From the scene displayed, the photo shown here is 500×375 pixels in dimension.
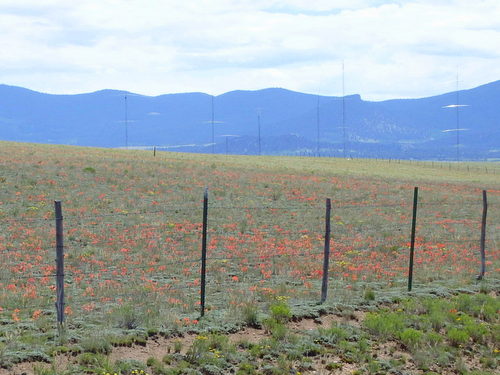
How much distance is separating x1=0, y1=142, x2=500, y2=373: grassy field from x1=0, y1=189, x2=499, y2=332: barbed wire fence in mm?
79

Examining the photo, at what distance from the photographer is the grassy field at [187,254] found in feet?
40.8

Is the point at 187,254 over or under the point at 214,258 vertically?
under

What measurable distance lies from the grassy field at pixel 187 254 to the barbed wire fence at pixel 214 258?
0.26ft

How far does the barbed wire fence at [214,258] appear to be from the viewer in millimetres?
14461

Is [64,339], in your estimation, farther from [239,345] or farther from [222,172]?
[222,172]

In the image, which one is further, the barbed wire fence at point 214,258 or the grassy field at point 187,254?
the barbed wire fence at point 214,258

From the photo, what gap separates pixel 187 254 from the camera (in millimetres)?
22359

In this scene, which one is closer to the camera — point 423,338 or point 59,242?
point 59,242

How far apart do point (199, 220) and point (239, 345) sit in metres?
19.4

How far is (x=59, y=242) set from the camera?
11281 millimetres

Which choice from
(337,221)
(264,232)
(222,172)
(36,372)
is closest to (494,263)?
(264,232)

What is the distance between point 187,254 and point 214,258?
2737mm

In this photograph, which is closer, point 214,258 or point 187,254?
point 214,258

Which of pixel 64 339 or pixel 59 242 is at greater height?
pixel 59 242
